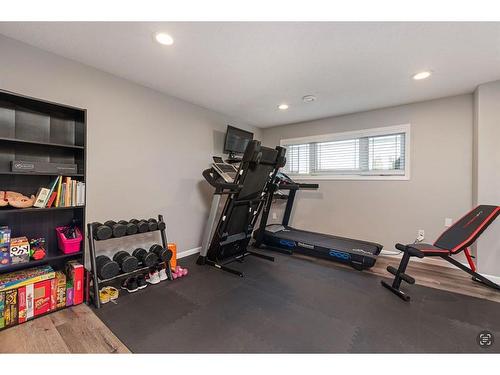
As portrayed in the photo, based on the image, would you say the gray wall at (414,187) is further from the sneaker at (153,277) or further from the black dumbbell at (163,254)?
the sneaker at (153,277)

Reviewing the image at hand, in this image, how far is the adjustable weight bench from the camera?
2352mm

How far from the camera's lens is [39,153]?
2.20 metres

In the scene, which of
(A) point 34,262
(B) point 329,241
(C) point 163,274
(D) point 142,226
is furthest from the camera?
(B) point 329,241

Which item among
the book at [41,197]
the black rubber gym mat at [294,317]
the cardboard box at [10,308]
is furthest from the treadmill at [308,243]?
the cardboard box at [10,308]

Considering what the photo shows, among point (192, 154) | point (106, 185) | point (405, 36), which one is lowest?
point (106, 185)

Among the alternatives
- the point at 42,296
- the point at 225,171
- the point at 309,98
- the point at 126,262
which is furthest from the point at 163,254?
the point at 309,98

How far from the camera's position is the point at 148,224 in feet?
8.79

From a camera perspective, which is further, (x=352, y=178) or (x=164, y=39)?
(x=352, y=178)

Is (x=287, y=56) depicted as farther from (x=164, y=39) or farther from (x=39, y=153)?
(x=39, y=153)

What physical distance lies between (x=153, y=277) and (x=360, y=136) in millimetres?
3939

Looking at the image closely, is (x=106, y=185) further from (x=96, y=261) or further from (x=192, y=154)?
(x=192, y=154)

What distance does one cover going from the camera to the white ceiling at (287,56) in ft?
6.01
